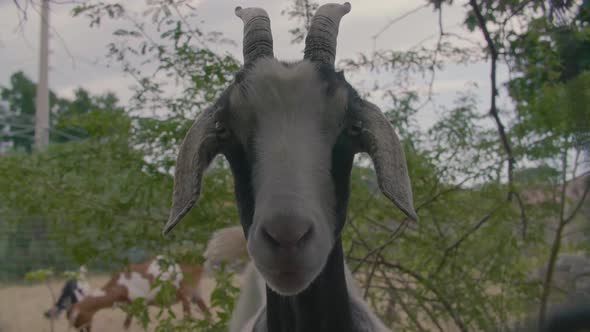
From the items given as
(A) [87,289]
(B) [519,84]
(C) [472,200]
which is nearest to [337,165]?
(C) [472,200]

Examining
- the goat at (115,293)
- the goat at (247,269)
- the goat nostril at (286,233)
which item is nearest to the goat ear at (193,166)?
the goat nostril at (286,233)

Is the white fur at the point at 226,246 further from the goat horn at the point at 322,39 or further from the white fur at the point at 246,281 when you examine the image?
the goat horn at the point at 322,39

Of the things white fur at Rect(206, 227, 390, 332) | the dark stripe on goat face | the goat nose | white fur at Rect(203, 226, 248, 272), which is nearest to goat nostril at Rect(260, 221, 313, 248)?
the goat nose

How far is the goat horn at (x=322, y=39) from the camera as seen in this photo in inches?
92.7

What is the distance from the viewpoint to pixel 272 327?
2.45 metres

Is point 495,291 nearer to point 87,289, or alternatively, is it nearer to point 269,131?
point 269,131

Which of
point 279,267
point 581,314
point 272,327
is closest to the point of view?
point 581,314

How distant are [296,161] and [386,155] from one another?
43 centimetres

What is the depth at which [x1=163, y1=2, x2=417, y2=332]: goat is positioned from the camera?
184 centimetres

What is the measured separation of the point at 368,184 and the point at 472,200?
0.92 m

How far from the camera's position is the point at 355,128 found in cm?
223

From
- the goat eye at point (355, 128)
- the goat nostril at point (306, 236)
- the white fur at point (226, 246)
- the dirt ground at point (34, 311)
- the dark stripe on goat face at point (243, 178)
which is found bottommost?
the dirt ground at point (34, 311)

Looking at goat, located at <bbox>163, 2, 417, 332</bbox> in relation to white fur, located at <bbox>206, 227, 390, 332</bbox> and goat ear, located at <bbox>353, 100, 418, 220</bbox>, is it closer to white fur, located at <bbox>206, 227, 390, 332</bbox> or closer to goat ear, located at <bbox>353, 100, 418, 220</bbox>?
goat ear, located at <bbox>353, 100, 418, 220</bbox>

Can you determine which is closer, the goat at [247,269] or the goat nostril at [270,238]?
the goat nostril at [270,238]
